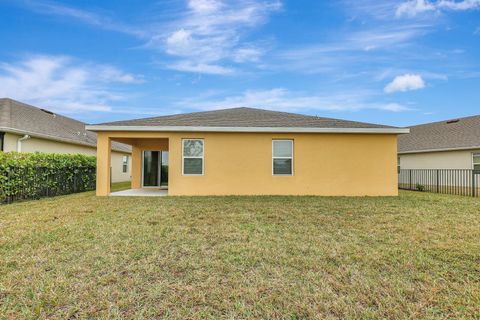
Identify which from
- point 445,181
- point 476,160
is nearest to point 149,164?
point 445,181

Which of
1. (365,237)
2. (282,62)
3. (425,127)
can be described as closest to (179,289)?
(365,237)

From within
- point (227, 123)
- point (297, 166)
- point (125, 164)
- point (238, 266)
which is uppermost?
point (227, 123)

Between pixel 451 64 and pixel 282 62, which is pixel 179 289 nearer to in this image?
pixel 282 62

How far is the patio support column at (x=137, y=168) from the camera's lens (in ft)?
45.5

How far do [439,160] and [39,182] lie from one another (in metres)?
20.6

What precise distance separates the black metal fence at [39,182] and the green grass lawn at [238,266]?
3.11 metres

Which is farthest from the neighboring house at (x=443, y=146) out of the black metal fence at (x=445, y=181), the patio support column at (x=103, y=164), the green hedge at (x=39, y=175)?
the green hedge at (x=39, y=175)

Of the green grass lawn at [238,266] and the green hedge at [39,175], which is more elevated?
the green hedge at [39,175]

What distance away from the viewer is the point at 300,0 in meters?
11.0

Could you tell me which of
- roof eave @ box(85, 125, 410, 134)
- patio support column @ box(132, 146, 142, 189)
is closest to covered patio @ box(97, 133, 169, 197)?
patio support column @ box(132, 146, 142, 189)

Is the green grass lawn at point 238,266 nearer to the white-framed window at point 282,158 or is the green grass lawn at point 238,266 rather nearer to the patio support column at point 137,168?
the white-framed window at point 282,158

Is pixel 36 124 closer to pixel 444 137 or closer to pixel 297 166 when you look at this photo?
pixel 297 166

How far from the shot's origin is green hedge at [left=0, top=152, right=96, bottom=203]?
8531mm

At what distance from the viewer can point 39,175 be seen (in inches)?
383
